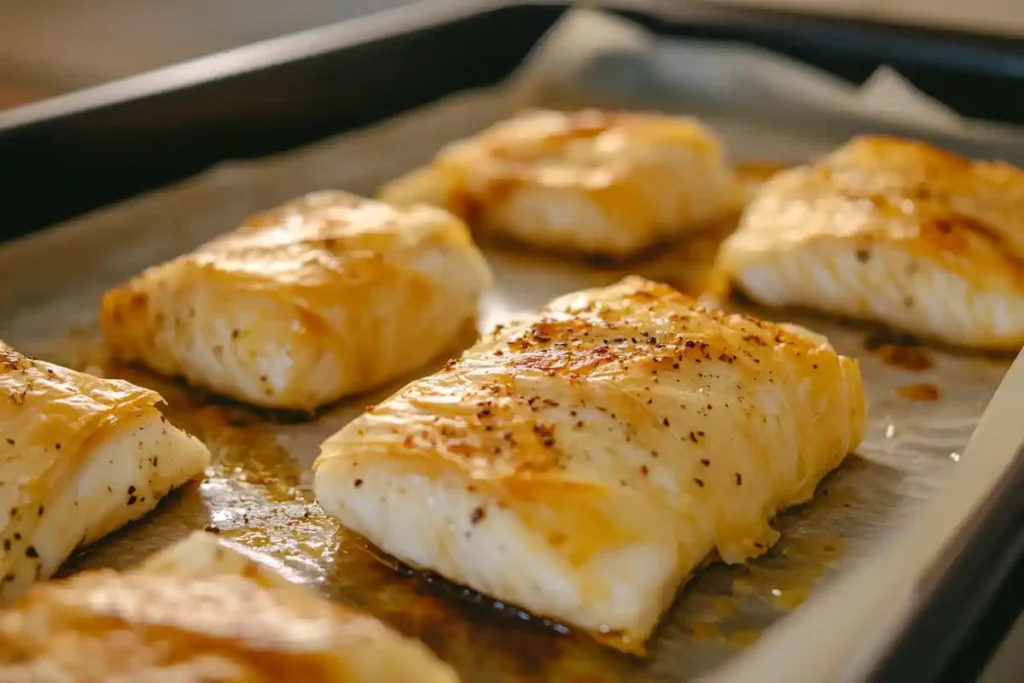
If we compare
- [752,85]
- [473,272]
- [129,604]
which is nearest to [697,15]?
[752,85]

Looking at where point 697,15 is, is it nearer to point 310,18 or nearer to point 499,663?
point 310,18

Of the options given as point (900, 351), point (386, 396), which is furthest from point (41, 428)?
point (900, 351)

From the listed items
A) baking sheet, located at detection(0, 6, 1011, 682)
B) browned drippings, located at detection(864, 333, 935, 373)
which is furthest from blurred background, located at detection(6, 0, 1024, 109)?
browned drippings, located at detection(864, 333, 935, 373)

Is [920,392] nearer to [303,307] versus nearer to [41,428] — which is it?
[303,307]

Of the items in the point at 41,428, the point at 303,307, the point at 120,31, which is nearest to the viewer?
the point at 41,428

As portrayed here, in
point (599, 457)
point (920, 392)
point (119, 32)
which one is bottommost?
point (920, 392)

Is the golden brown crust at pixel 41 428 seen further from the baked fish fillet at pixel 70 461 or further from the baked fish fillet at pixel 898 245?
the baked fish fillet at pixel 898 245

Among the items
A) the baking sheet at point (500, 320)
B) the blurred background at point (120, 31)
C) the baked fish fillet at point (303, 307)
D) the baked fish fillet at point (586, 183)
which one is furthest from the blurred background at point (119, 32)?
the baked fish fillet at point (303, 307)
